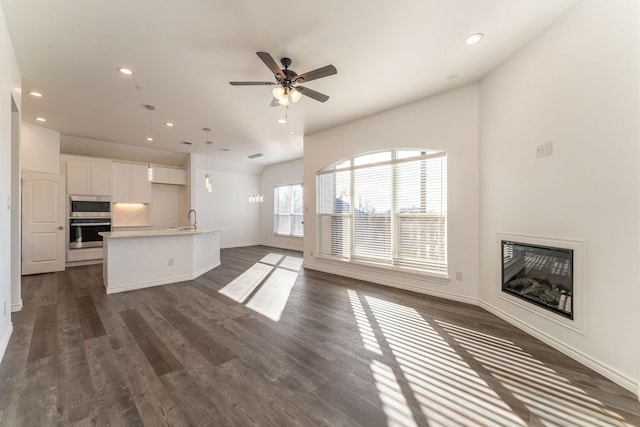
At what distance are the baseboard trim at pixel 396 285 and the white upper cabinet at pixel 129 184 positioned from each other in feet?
16.7

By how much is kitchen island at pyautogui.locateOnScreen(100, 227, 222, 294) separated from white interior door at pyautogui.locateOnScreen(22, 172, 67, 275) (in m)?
2.08

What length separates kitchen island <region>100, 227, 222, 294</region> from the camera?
13.3ft

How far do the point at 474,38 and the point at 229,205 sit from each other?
829 cm

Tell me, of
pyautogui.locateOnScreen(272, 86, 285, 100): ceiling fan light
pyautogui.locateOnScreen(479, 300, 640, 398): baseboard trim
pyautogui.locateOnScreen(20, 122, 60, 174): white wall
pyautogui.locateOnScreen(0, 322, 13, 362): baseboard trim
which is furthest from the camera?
pyautogui.locateOnScreen(20, 122, 60, 174): white wall

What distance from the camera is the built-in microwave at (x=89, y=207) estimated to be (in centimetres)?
591

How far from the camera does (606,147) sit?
204 cm

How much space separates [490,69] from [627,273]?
8.81ft

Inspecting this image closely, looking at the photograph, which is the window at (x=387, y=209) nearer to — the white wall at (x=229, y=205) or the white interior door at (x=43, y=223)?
the white wall at (x=229, y=205)

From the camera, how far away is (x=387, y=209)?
4.54 metres

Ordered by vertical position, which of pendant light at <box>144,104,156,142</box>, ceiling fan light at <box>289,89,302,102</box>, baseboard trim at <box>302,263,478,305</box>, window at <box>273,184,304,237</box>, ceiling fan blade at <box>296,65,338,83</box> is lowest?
baseboard trim at <box>302,263,478,305</box>

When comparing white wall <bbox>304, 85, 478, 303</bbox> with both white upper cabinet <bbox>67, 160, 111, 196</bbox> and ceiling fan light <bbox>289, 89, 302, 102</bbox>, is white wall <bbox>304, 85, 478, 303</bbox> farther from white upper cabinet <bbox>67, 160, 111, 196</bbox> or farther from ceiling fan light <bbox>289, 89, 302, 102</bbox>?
white upper cabinet <bbox>67, 160, 111, 196</bbox>

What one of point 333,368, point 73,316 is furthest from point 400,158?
point 73,316

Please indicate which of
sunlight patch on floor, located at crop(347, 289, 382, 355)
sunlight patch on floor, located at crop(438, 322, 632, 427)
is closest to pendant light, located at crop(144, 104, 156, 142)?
sunlight patch on floor, located at crop(347, 289, 382, 355)

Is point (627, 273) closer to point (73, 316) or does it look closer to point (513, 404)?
point (513, 404)
